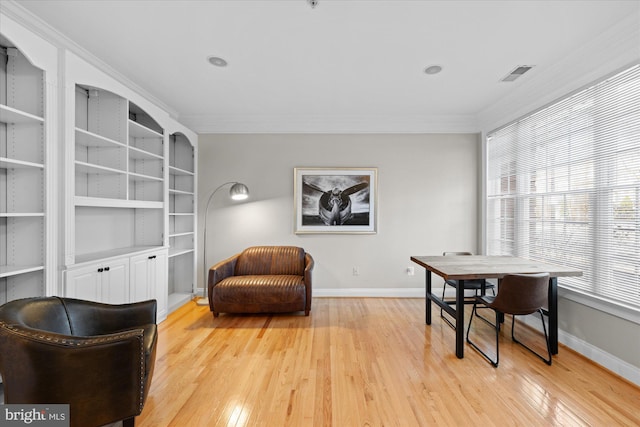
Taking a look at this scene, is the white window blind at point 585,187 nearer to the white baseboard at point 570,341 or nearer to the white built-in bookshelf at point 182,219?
the white baseboard at point 570,341

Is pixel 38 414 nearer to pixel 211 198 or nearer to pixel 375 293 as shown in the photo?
pixel 211 198

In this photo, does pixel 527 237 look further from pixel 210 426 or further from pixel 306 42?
pixel 210 426

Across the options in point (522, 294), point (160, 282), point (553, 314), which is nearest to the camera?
point (522, 294)

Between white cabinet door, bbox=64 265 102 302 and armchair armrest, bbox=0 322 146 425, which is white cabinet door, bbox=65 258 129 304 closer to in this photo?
white cabinet door, bbox=64 265 102 302

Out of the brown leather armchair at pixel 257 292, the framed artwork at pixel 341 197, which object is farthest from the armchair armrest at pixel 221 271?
the framed artwork at pixel 341 197

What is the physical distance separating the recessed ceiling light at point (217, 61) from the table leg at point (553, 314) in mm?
3719

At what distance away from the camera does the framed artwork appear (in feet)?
15.0

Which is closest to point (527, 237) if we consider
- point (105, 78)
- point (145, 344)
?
point (145, 344)

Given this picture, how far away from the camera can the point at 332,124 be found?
14.9ft

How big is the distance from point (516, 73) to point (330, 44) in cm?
206

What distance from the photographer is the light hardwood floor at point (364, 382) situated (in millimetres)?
1904

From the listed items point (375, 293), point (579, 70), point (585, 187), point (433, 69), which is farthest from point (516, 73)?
point (375, 293)

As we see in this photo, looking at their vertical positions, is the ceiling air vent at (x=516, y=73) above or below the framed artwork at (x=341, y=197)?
above

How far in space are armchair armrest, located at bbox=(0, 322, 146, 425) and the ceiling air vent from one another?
395cm
